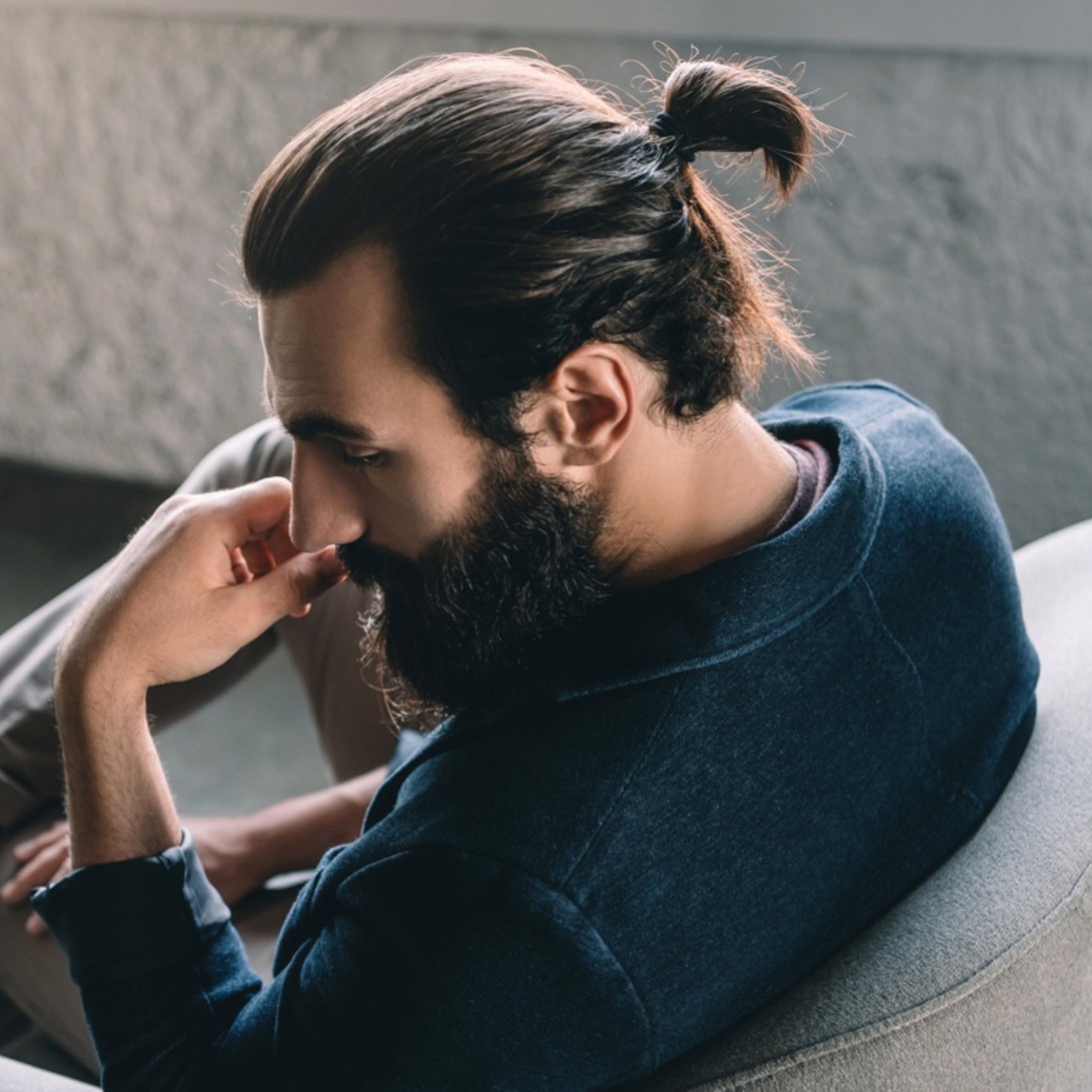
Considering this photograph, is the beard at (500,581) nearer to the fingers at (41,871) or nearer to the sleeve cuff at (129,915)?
Answer: the sleeve cuff at (129,915)

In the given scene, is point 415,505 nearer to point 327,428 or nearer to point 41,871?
point 327,428

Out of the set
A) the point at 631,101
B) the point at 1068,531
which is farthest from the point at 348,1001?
the point at 631,101

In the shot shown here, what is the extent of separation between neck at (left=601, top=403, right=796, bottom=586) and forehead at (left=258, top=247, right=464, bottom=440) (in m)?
0.13

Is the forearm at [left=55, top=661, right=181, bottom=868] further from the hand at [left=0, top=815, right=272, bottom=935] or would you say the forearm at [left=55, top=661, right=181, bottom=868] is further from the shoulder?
the shoulder

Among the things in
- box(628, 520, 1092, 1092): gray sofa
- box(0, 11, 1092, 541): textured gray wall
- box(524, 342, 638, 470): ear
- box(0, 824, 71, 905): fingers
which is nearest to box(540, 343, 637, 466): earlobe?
box(524, 342, 638, 470): ear

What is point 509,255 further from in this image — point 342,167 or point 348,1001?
point 348,1001

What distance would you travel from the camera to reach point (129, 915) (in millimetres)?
877

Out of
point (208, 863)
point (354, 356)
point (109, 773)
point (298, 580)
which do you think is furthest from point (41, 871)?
point (354, 356)

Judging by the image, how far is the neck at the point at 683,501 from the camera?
86 cm

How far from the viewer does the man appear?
72cm

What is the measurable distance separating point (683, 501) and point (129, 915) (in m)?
0.49

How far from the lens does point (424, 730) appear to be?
46.1 inches

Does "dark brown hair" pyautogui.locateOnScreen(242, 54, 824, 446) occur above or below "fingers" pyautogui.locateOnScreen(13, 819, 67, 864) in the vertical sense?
above

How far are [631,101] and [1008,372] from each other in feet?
2.34
